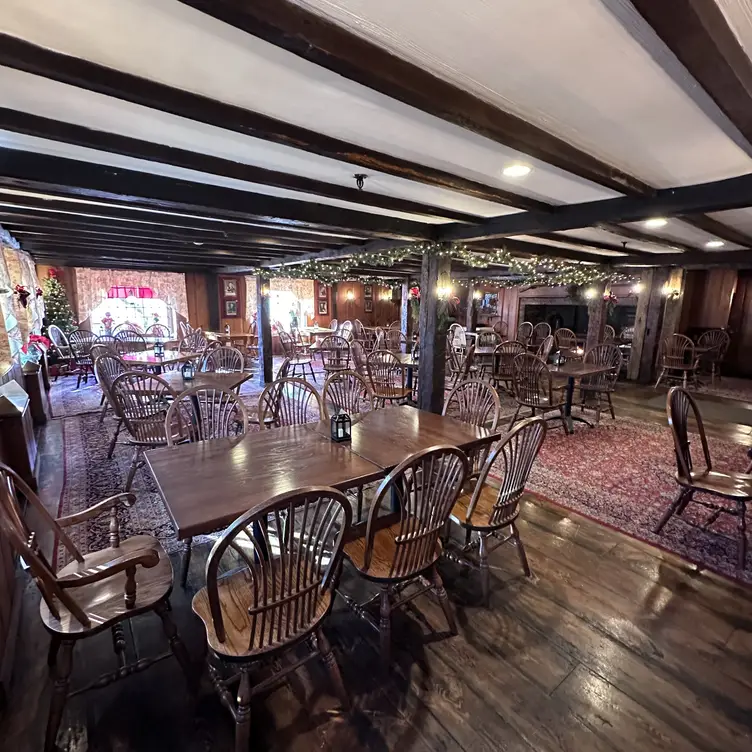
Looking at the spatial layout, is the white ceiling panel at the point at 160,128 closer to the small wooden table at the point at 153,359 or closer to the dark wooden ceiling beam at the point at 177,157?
the dark wooden ceiling beam at the point at 177,157

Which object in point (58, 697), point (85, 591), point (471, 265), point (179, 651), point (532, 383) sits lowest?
point (179, 651)

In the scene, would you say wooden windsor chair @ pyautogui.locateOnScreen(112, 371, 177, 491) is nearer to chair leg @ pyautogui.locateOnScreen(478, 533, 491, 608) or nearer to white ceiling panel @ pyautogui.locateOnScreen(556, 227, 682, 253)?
chair leg @ pyautogui.locateOnScreen(478, 533, 491, 608)

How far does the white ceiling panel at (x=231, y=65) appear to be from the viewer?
3.67 ft

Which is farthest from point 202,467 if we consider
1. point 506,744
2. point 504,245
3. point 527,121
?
point 504,245

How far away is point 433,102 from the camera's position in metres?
1.43

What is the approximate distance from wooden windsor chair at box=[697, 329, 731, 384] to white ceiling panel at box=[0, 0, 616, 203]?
7591 millimetres

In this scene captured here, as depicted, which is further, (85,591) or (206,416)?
(206,416)

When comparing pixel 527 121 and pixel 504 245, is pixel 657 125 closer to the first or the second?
pixel 527 121

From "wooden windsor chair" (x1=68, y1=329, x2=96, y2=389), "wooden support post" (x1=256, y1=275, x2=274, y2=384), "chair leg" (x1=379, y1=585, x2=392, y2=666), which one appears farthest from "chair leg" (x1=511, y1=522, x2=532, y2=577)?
"wooden windsor chair" (x1=68, y1=329, x2=96, y2=389)

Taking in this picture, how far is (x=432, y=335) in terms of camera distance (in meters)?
4.48

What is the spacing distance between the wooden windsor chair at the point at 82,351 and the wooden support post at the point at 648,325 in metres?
9.68

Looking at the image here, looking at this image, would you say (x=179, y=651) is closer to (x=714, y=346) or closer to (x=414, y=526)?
(x=414, y=526)

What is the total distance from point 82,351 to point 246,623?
23.3 ft

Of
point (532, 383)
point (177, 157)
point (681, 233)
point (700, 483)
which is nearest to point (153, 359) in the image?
point (177, 157)
